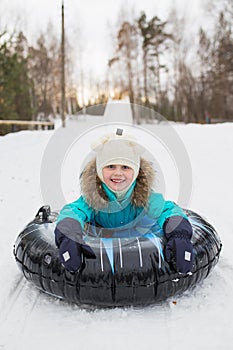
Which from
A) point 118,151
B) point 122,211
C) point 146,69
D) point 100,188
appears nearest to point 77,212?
point 100,188

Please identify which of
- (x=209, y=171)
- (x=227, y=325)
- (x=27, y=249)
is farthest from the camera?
(x=209, y=171)

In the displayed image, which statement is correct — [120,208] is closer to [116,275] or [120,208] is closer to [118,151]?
[118,151]

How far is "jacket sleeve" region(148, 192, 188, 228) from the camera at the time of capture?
2615 millimetres

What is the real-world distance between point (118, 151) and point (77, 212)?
1.70 feet

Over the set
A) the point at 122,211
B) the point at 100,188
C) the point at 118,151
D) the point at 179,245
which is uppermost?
the point at 118,151

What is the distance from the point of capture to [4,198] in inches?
217

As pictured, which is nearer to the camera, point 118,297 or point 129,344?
point 129,344

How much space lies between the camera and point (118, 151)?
256 centimetres

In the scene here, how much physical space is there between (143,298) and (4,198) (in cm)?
369

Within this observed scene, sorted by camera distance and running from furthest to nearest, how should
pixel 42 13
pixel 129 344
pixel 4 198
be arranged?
pixel 42 13, pixel 4 198, pixel 129 344

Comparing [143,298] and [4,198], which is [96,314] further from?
[4,198]

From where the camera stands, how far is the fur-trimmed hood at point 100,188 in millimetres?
2678

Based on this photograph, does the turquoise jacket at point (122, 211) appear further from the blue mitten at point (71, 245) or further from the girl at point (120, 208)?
the blue mitten at point (71, 245)

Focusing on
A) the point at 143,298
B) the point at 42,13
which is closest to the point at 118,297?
the point at 143,298
